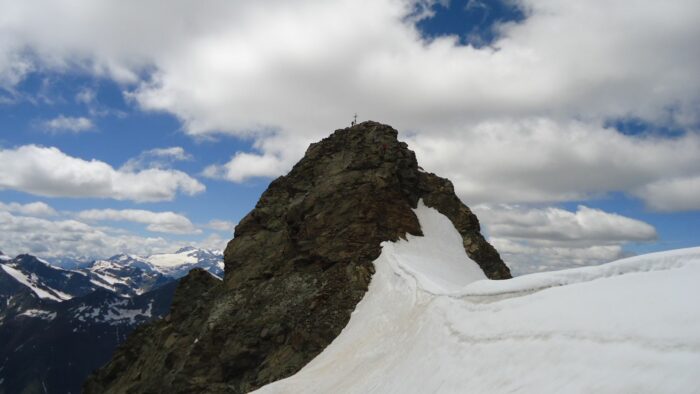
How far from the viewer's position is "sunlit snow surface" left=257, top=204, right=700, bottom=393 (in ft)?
25.6

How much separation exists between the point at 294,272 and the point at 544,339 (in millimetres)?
23568

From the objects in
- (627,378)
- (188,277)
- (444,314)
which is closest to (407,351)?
(444,314)

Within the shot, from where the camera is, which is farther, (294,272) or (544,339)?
(294,272)

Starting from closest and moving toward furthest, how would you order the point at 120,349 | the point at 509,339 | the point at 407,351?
1. the point at 509,339
2. the point at 407,351
3. the point at 120,349

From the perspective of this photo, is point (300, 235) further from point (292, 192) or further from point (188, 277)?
point (188, 277)

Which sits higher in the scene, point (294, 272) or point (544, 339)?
point (294, 272)

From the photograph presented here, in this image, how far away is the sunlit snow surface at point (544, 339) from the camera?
25.6ft

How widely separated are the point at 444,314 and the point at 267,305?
15.8m

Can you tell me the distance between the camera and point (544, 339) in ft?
34.2

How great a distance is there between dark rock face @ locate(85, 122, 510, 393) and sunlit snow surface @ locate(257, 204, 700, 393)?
19.8 feet

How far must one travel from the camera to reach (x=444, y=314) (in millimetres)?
18031

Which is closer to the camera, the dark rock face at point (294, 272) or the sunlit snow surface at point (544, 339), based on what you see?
the sunlit snow surface at point (544, 339)

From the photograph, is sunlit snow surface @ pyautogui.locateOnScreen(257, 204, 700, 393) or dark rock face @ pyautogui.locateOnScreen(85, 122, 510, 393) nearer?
sunlit snow surface @ pyautogui.locateOnScreen(257, 204, 700, 393)

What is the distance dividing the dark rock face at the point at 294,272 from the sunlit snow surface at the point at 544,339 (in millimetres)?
6029
